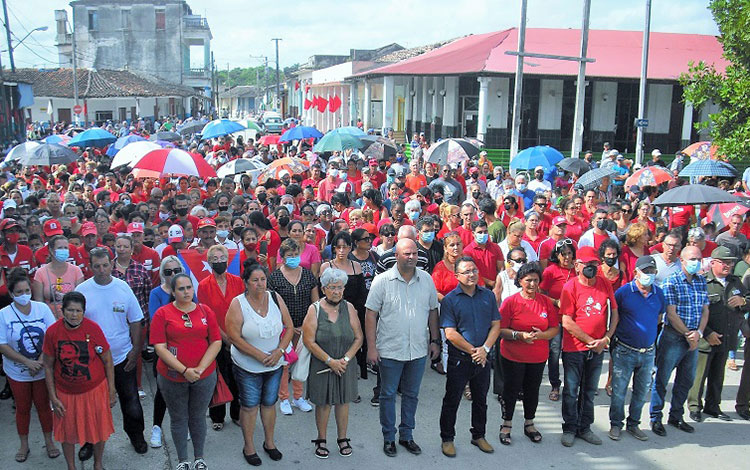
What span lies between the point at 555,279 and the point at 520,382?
130cm

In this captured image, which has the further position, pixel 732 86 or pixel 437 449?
pixel 732 86

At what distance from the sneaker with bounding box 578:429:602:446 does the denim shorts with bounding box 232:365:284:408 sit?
2.71 m

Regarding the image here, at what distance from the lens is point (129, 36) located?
7112 cm

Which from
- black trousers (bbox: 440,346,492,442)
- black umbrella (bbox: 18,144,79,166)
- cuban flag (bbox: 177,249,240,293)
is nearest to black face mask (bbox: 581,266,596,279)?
black trousers (bbox: 440,346,492,442)

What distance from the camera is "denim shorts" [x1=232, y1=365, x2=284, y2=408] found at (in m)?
5.64

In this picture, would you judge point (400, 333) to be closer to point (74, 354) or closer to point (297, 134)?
point (74, 354)

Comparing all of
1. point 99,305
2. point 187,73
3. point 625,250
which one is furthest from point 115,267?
point 187,73

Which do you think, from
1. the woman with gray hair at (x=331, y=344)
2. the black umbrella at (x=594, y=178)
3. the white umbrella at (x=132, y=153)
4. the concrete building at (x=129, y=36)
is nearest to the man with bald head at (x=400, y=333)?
the woman with gray hair at (x=331, y=344)

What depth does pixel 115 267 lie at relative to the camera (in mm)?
6754

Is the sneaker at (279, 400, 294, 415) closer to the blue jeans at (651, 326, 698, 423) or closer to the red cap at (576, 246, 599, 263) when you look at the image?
the red cap at (576, 246, 599, 263)

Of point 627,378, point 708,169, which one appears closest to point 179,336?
point 627,378

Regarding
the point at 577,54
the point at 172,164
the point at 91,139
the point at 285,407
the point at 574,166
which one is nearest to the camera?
the point at 285,407

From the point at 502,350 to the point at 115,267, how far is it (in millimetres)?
3663

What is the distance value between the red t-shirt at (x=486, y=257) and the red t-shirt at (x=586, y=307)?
1.48 meters
